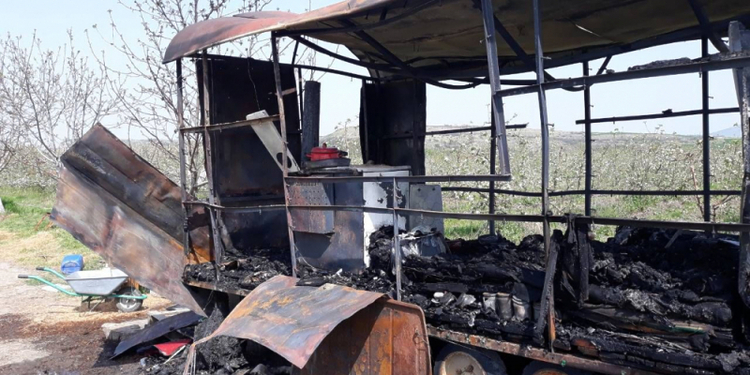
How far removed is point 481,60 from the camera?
870 cm

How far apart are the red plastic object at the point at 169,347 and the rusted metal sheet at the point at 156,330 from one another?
230 mm

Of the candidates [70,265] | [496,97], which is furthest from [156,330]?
[496,97]

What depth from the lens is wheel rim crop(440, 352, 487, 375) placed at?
214 inches

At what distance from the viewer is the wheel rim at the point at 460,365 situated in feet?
17.8

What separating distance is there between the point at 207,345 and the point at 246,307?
1.59 meters

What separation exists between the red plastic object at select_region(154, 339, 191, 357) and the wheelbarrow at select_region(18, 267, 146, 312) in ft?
8.61

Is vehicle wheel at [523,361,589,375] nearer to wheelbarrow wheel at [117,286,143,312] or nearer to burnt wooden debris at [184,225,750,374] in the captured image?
burnt wooden debris at [184,225,750,374]

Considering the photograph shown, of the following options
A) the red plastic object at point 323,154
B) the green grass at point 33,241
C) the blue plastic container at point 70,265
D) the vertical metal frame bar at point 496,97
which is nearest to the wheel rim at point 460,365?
the vertical metal frame bar at point 496,97

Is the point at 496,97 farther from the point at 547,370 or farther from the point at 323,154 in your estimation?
the point at 323,154

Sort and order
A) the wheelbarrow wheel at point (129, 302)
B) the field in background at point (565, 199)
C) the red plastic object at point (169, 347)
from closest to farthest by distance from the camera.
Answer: the red plastic object at point (169, 347), the wheelbarrow wheel at point (129, 302), the field in background at point (565, 199)

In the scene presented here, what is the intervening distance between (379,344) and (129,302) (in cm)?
725

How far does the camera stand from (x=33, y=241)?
720 inches

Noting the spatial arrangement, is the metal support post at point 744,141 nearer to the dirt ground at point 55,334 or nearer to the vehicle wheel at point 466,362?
the vehicle wheel at point 466,362

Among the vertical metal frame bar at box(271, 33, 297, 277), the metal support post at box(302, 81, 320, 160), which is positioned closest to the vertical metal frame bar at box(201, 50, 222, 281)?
the metal support post at box(302, 81, 320, 160)
